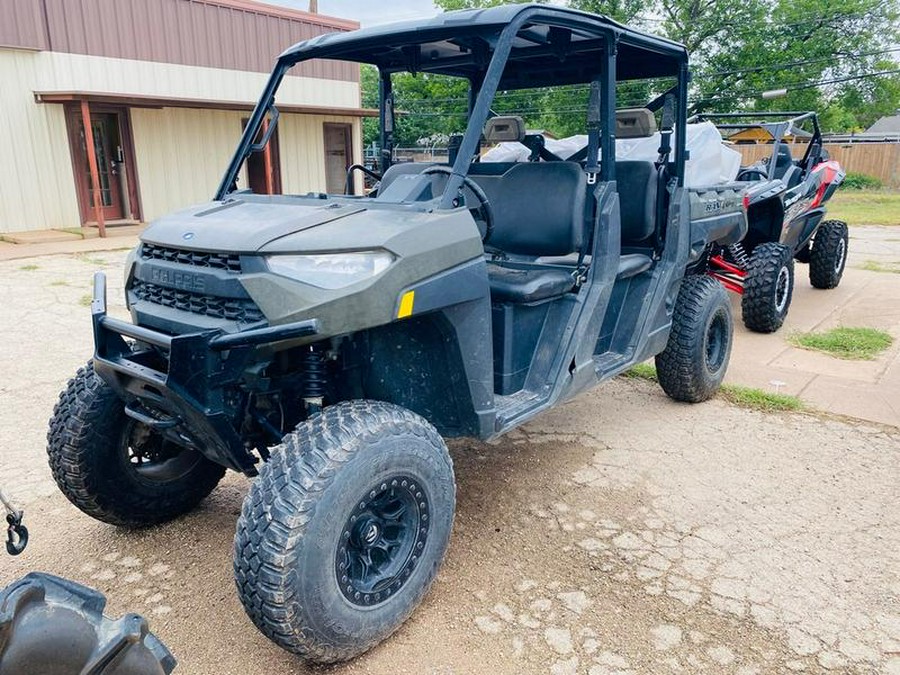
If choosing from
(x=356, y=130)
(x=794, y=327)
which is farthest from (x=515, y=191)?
(x=356, y=130)

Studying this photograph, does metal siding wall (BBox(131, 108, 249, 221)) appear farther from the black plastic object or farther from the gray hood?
the black plastic object

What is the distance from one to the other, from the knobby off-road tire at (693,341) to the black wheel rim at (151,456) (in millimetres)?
2930

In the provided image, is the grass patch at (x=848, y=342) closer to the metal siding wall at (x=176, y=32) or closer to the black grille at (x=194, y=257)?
the black grille at (x=194, y=257)

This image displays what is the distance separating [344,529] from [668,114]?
3.18m

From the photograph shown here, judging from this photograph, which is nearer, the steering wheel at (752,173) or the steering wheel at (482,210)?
the steering wheel at (482,210)

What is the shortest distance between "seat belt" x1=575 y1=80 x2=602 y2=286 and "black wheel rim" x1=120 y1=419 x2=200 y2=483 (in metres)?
2.04

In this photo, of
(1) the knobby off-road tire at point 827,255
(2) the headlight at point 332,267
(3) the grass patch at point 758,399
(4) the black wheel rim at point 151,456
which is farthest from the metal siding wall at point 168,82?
(2) the headlight at point 332,267

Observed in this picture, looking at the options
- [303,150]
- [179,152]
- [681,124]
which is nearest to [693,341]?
[681,124]

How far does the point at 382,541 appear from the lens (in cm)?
269

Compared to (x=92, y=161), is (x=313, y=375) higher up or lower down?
lower down

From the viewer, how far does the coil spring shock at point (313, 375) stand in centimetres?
280

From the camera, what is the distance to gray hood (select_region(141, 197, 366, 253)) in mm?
2604

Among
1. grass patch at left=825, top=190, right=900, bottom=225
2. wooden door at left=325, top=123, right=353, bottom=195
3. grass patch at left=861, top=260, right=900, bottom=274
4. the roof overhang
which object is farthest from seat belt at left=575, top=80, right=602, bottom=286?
wooden door at left=325, top=123, right=353, bottom=195

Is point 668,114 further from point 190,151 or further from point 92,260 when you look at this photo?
point 190,151
